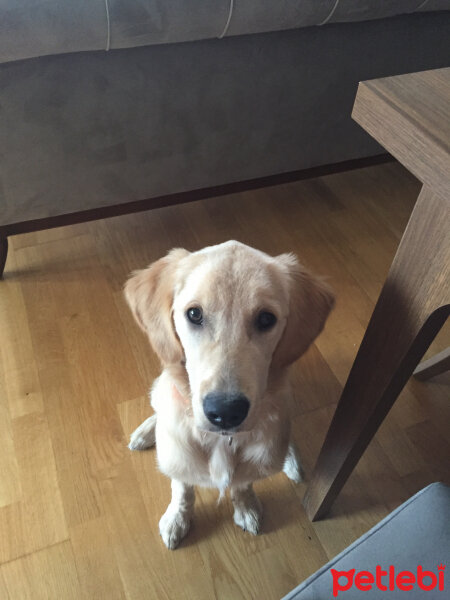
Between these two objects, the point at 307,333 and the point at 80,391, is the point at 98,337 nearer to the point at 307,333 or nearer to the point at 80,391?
the point at 80,391

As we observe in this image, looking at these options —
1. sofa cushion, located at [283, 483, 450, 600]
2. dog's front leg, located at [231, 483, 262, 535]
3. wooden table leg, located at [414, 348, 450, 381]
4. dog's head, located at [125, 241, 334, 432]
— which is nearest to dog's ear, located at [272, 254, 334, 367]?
dog's head, located at [125, 241, 334, 432]

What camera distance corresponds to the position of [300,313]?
890mm

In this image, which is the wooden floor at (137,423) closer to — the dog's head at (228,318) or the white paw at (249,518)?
the white paw at (249,518)

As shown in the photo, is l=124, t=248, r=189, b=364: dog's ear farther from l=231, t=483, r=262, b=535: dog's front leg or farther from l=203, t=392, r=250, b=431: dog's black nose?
l=231, t=483, r=262, b=535: dog's front leg

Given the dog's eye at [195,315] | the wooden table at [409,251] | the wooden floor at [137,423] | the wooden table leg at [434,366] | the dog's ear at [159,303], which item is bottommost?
the wooden floor at [137,423]

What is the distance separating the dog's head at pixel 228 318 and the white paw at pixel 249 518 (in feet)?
1.51

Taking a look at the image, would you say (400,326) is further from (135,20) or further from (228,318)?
(135,20)

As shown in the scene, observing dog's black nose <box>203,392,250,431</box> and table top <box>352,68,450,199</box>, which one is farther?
dog's black nose <box>203,392,250,431</box>

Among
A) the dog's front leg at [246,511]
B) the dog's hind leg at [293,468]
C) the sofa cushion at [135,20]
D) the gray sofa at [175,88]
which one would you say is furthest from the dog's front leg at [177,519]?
the sofa cushion at [135,20]

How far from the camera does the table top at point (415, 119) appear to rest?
517mm

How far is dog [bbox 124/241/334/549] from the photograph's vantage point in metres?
0.78

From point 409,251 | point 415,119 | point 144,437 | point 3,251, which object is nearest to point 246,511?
point 144,437

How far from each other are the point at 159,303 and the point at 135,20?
0.75 m

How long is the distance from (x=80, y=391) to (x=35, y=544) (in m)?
0.42
